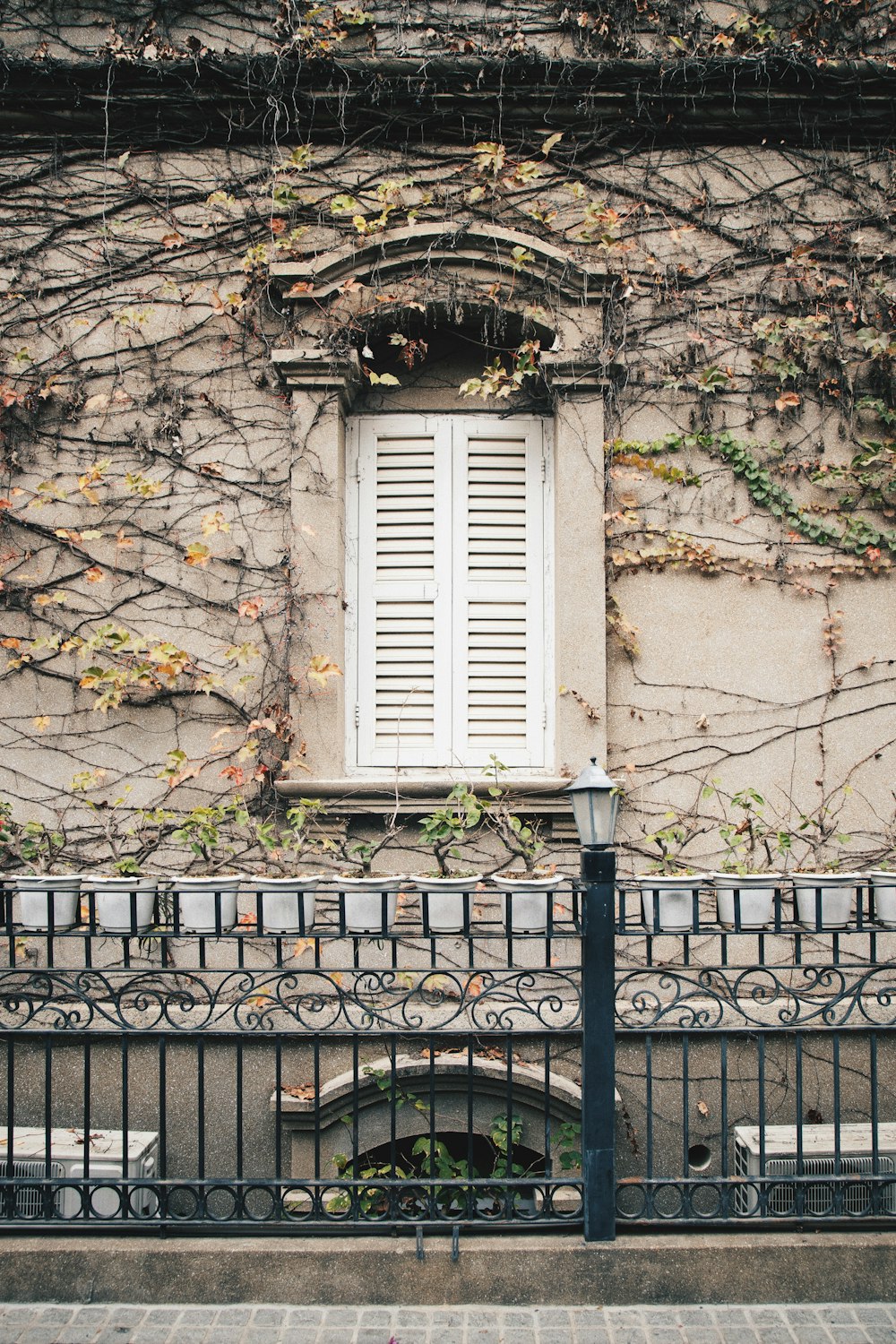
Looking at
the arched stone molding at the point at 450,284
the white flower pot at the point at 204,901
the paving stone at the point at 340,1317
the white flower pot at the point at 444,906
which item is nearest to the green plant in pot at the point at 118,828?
the white flower pot at the point at 204,901

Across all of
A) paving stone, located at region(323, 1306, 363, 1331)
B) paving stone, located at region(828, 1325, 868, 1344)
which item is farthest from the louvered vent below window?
paving stone, located at region(828, 1325, 868, 1344)

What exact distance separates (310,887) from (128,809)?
2.11m

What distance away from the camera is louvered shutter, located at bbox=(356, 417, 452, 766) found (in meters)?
5.89

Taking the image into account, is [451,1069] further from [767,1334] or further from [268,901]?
[767,1334]

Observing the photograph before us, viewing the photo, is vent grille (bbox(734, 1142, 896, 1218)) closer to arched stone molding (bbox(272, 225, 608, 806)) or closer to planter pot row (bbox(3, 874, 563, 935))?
planter pot row (bbox(3, 874, 563, 935))

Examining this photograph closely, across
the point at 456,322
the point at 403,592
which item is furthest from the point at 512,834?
the point at 456,322

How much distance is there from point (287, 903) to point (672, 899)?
1.61 m

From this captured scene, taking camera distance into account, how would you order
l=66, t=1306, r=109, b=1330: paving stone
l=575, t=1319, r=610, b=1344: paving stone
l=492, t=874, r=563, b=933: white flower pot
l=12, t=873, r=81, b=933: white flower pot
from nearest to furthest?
1. l=575, t=1319, r=610, b=1344: paving stone
2. l=66, t=1306, r=109, b=1330: paving stone
3. l=492, t=874, r=563, b=933: white flower pot
4. l=12, t=873, r=81, b=933: white flower pot

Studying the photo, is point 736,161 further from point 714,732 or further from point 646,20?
point 714,732

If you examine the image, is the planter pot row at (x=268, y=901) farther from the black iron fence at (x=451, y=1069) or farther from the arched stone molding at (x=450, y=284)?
the arched stone molding at (x=450, y=284)

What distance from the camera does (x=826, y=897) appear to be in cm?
410

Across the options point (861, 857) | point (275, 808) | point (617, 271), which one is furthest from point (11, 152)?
point (861, 857)

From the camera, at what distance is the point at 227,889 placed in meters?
3.90

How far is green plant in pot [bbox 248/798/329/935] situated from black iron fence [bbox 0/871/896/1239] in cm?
3
